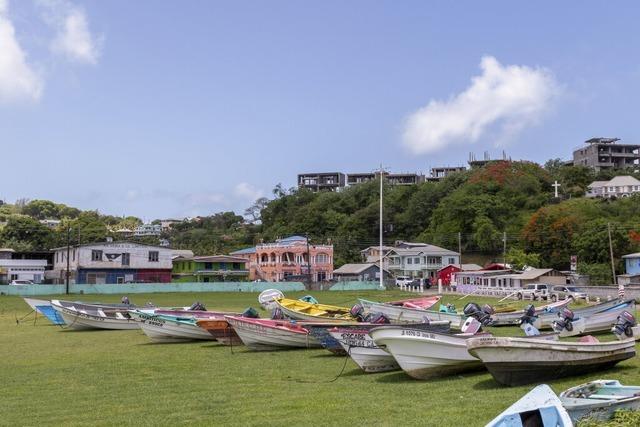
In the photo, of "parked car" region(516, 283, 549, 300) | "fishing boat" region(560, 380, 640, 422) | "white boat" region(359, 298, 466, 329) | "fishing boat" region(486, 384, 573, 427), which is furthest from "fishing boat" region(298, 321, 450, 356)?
"parked car" region(516, 283, 549, 300)

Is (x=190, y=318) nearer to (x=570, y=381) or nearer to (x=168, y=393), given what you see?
(x=168, y=393)

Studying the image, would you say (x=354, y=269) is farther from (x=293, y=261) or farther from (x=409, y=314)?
(x=409, y=314)

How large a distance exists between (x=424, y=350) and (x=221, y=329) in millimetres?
9633

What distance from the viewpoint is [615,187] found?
111 meters

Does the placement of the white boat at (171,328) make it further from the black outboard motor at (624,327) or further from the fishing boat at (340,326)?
the black outboard motor at (624,327)

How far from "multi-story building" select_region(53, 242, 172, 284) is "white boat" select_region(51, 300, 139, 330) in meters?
51.1

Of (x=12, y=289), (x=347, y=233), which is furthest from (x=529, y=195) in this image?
(x=12, y=289)

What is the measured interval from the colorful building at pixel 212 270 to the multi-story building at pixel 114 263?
21.3ft

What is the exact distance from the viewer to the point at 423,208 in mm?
111188

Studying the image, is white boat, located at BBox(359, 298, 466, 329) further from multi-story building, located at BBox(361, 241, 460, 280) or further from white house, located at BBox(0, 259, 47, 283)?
white house, located at BBox(0, 259, 47, 283)

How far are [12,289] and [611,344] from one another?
206 feet

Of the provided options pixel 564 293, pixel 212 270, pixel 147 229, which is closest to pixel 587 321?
pixel 564 293

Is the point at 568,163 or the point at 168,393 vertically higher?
the point at 568,163

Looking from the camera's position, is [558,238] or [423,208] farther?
[423,208]
